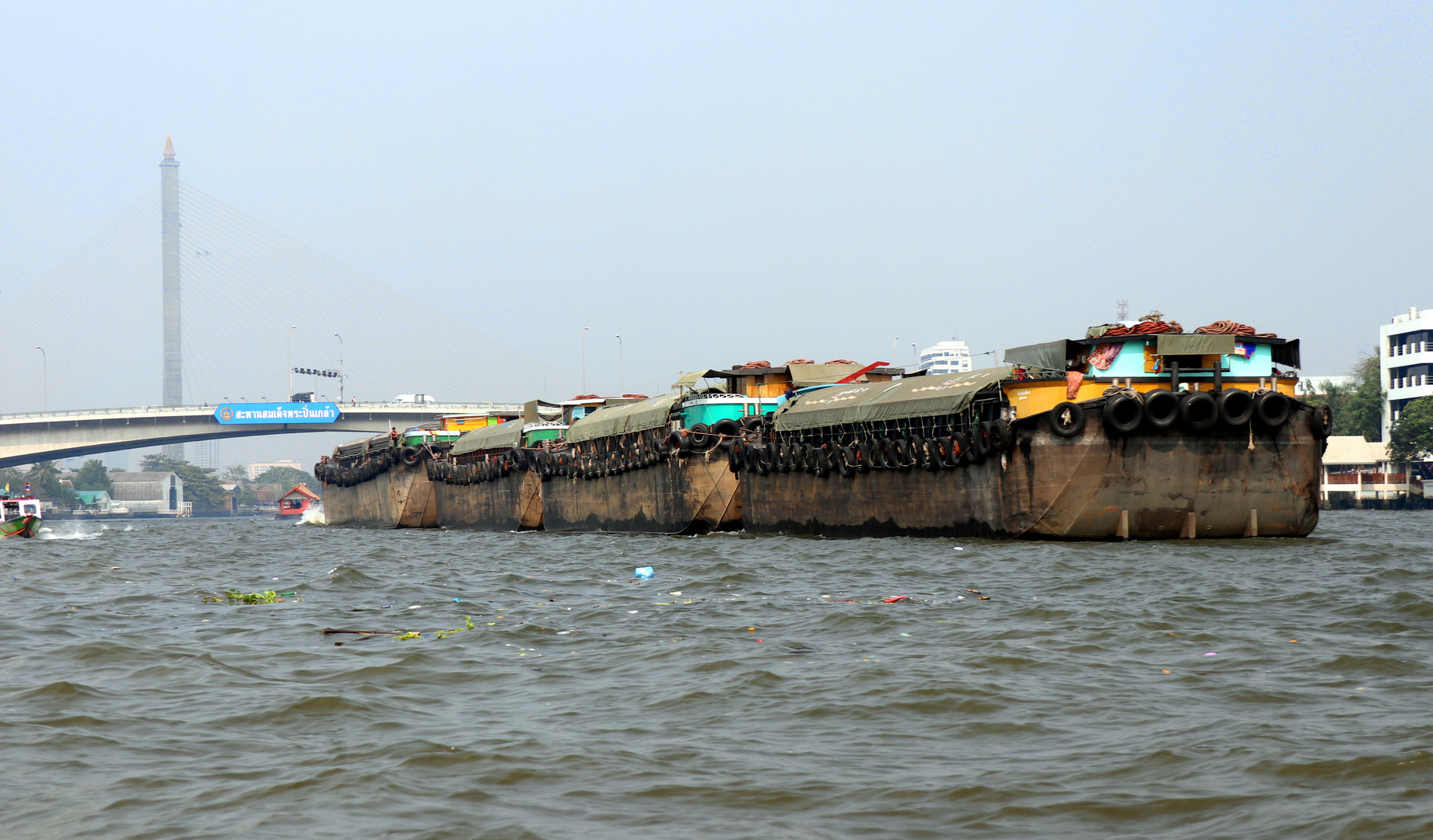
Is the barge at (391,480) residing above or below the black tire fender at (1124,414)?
below

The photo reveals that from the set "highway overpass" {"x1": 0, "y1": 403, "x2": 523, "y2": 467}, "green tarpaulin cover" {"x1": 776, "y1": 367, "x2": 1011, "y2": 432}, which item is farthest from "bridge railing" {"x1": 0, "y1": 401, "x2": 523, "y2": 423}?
"green tarpaulin cover" {"x1": 776, "y1": 367, "x2": 1011, "y2": 432}

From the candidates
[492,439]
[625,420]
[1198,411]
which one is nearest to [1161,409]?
[1198,411]

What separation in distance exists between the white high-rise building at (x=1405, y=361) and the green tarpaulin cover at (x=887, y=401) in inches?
2144

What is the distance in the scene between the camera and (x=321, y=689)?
895 cm

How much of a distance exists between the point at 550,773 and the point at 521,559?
18.5 metres

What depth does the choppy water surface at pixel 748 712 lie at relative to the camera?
19.0ft

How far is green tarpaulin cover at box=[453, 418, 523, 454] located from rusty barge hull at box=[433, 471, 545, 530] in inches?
58.1

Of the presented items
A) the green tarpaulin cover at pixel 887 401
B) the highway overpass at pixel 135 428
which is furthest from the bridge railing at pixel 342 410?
the green tarpaulin cover at pixel 887 401

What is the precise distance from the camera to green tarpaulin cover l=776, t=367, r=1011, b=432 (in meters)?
23.8

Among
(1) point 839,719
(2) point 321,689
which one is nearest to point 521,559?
(2) point 321,689

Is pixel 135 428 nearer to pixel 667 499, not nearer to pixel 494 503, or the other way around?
pixel 494 503

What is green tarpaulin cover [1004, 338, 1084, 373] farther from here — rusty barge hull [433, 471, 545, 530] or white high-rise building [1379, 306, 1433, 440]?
white high-rise building [1379, 306, 1433, 440]

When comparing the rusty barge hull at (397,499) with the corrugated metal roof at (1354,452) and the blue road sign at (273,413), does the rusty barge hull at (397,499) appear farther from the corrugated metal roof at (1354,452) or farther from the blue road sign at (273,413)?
the corrugated metal roof at (1354,452)

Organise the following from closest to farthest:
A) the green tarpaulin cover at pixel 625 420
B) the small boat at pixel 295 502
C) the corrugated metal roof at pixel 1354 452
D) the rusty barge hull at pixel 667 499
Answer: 1. the rusty barge hull at pixel 667 499
2. the green tarpaulin cover at pixel 625 420
3. the corrugated metal roof at pixel 1354 452
4. the small boat at pixel 295 502
